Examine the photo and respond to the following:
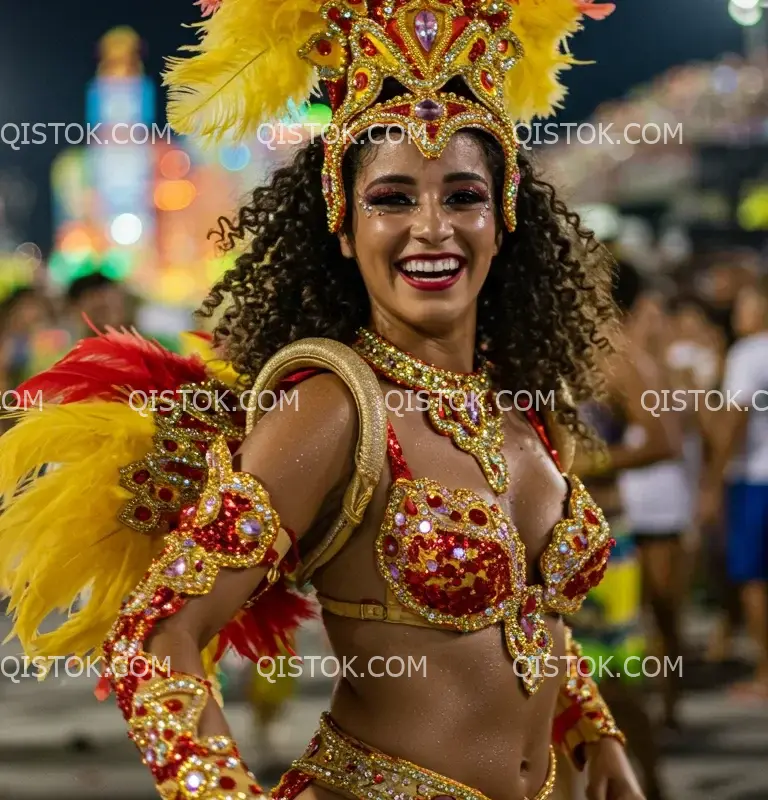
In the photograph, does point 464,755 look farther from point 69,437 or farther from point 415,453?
point 69,437

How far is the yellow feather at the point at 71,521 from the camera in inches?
84.3

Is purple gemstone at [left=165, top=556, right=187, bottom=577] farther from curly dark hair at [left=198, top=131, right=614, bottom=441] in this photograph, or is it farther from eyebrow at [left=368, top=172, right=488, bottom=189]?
eyebrow at [left=368, top=172, right=488, bottom=189]

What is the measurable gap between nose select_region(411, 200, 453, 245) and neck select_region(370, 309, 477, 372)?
0.18 m

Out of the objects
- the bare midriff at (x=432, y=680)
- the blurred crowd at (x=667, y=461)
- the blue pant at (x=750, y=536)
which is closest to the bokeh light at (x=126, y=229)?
the blurred crowd at (x=667, y=461)

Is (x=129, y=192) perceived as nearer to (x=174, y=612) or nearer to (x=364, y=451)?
(x=364, y=451)

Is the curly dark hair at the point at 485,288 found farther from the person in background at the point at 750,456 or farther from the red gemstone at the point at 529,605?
the person in background at the point at 750,456

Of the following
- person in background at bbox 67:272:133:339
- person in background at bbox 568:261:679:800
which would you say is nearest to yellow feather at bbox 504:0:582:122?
person in background at bbox 568:261:679:800

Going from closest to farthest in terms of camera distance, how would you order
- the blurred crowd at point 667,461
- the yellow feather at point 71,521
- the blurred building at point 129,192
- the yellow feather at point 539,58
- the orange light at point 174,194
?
the yellow feather at point 71,521
the yellow feather at point 539,58
the blurred crowd at point 667,461
the blurred building at point 129,192
the orange light at point 174,194

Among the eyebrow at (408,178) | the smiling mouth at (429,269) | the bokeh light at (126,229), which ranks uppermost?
the bokeh light at (126,229)

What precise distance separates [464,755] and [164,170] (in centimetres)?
5526

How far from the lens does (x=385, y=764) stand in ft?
6.53

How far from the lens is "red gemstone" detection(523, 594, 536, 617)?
209cm

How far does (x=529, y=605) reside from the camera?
82.7 inches

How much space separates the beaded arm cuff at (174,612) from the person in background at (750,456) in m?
4.66
